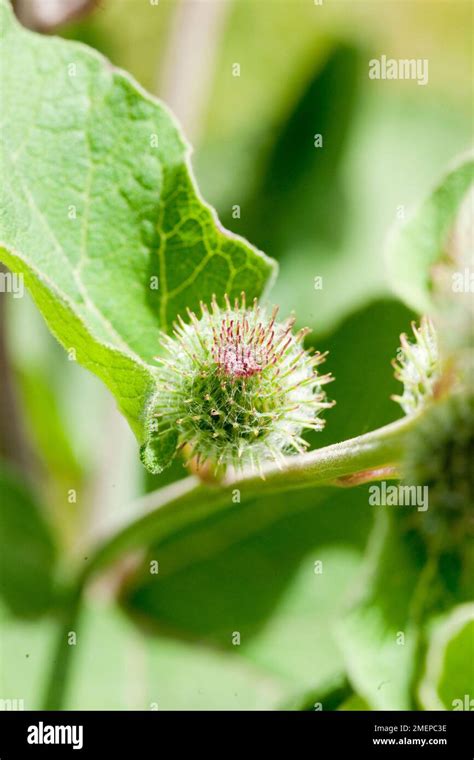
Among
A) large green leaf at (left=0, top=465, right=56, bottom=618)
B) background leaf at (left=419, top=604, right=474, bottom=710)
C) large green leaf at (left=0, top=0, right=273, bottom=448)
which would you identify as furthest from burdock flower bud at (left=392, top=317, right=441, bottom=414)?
large green leaf at (left=0, top=465, right=56, bottom=618)

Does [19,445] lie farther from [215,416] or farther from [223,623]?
[215,416]

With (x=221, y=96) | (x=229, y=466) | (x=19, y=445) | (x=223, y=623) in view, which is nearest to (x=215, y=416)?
(x=229, y=466)

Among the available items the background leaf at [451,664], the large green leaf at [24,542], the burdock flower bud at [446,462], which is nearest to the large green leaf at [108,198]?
the burdock flower bud at [446,462]

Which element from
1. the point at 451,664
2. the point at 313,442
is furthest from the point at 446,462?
the point at 313,442

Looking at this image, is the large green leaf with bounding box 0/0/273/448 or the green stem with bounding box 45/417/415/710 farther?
the large green leaf with bounding box 0/0/273/448

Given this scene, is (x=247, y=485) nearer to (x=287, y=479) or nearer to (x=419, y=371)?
(x=287, y=479)

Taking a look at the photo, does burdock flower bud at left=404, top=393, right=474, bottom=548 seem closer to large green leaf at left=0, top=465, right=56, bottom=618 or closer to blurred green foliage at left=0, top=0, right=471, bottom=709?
blurred green foliage at left=0, top=0, right=471, bottom=709
